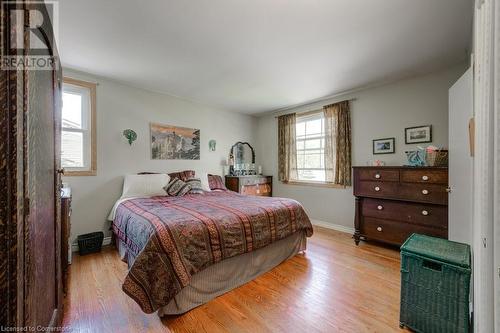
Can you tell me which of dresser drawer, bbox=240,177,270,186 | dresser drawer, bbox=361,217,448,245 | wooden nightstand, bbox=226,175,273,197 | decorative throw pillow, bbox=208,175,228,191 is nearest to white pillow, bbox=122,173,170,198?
decorative throw pillow, bbox=208,175,228,191

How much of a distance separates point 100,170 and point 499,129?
3.92 metres

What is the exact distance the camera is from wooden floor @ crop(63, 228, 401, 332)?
1.56 meters

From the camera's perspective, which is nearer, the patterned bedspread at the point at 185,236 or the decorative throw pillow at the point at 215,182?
the patterned bedspread at the point at 185,236

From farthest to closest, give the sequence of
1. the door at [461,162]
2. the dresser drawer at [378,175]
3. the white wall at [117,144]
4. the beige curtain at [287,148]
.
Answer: the beige curtain at [287,148]
the white wall at [117,144]
the dresser drawer at [378,175]
the door at [461,162]

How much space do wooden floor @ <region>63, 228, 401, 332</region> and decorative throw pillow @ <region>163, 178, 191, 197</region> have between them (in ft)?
3.82

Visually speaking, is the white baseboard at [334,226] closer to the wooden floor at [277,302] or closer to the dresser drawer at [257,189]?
the wooden floor at [277,302]

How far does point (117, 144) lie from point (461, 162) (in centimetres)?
417

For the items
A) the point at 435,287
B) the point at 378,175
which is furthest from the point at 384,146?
the point at 435,287

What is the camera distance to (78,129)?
3.04m

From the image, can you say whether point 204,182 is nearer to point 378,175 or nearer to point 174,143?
point 174,143

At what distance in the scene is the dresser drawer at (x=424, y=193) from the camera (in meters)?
2.47

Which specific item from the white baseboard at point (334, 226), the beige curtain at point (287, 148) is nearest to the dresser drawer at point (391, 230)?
the white baseboard at point (334, 226)

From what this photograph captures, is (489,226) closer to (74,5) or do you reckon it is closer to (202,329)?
(202,329)

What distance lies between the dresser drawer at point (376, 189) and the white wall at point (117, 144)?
2.93 m
